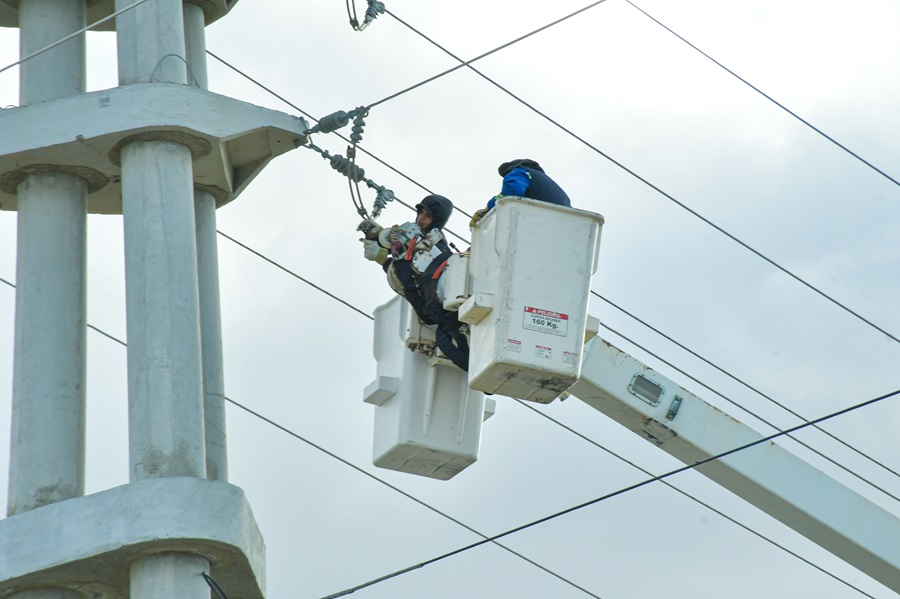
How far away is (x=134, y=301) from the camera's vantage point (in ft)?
30.7

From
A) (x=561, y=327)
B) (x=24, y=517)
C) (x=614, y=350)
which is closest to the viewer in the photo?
(x=24, y=517)

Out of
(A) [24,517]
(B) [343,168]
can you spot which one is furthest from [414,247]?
(A) [24,517]

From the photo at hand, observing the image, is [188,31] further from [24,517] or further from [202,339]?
[24,517]

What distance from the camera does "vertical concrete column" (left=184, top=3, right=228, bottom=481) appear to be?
997cm

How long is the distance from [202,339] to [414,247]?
140cm

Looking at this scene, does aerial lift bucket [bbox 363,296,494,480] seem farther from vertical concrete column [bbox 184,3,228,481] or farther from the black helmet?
vertical concrete column [bbox 184,3,228,481]

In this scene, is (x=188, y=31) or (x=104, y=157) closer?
(x=104, y=157)

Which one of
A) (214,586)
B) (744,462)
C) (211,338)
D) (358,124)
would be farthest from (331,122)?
(744,462)

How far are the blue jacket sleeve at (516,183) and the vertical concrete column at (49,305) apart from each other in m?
2.27

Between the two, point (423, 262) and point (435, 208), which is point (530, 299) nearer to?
point (423, 262)

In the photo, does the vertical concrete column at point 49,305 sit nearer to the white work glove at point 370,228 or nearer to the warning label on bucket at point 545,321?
the white work glove at point 370,228

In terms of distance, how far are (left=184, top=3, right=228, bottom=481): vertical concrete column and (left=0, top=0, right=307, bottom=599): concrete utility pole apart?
0.4 inches

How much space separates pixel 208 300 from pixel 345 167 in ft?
3.61

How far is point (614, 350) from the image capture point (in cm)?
1154
